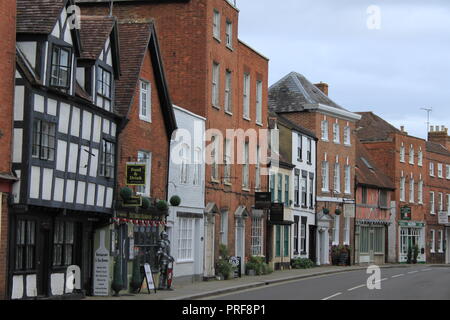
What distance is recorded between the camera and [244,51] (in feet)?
133

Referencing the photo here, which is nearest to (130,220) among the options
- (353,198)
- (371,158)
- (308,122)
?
(308,122)

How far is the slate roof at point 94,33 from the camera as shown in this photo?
24844 millimetres

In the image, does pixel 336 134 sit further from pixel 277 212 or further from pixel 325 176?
pixel 277 212

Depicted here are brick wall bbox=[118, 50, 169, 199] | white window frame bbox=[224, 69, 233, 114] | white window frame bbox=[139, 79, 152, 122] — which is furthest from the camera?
white window frame bbox=[224, 69, 233, 114]

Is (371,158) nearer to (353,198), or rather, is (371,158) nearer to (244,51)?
(353,198)

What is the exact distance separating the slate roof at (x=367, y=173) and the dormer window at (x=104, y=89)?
34.8 meters

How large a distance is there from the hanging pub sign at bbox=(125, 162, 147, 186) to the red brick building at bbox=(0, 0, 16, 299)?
19.1ft

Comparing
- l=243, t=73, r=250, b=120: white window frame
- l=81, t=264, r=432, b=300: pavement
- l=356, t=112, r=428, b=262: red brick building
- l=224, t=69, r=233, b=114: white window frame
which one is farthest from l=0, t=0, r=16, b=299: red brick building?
l=356, t=112, r=428, b=262: red brick building

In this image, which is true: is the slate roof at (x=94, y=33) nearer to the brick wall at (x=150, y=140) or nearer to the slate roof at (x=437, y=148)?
the brick wall at (x=150, y=140)

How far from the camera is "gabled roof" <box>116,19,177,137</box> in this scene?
27.0 metres

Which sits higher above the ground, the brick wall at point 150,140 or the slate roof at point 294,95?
the slate roof at point 294,95

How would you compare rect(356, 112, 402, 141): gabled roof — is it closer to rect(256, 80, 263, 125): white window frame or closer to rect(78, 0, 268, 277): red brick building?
rect(256, 80, 263, 125): white window frame

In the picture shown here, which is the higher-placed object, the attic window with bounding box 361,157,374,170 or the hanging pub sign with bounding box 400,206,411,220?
the attic window with bounding box 361,157,374,170

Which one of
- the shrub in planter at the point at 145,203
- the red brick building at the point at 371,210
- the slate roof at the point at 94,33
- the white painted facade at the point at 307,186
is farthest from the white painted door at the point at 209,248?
the red brick building at the point at 371,210
